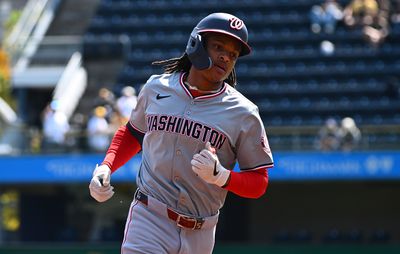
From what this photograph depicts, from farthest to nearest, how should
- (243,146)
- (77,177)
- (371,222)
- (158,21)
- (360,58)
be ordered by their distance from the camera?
1. (158,21)
2. (360,58)
3. (371,222)
4. (77,177)
5. (243,146)

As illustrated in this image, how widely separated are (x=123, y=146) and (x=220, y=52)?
0.79 metres

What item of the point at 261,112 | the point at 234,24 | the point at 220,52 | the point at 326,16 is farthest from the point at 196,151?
the point at 326,16

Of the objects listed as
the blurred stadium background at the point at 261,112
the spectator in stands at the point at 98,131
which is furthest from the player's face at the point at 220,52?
the spectator in stands at the point at 98,131

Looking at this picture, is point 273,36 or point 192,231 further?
point 273,36

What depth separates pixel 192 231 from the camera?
523 centimetres

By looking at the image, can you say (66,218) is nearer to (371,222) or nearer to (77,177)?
(77,177)

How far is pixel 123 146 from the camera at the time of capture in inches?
218

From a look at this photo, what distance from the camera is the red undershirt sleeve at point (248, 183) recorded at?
16.6ft

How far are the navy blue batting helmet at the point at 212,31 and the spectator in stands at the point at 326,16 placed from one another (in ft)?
46.0

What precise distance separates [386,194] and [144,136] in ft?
41.1

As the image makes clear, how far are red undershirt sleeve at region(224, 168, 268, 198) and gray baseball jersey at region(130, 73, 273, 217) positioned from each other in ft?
0.15

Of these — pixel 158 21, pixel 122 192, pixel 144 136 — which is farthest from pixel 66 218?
pixel 144 136

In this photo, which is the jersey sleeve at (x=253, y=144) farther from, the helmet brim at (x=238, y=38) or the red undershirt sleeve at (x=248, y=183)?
the helmet brim at (x=238, y=38)

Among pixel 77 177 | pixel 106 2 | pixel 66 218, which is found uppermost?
pixel 106 2
